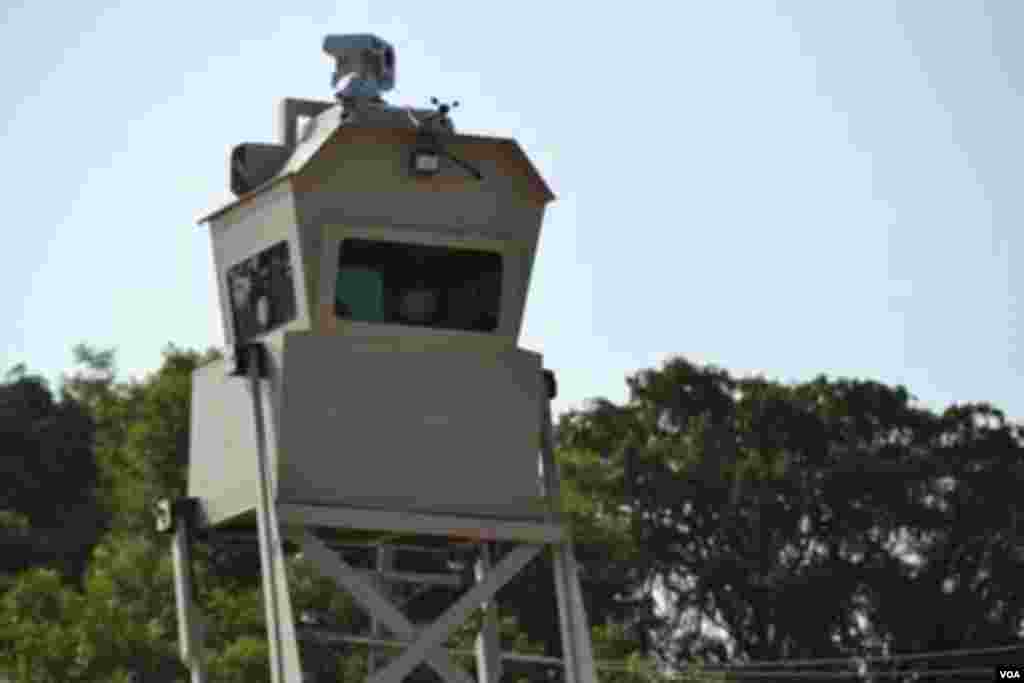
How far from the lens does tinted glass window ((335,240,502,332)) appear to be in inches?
1866

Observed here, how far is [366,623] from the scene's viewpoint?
9231 centimetres

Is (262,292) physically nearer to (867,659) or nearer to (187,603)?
(187,603)

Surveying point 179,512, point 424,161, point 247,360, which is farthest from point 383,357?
point 179,512

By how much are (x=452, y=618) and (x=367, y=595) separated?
3.35 ft

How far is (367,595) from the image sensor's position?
155ft

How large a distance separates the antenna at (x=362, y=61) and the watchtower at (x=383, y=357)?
0.02 m

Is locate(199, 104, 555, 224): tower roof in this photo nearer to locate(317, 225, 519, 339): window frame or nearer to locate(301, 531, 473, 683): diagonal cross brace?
locate(317, 225, 519, 339): window frame

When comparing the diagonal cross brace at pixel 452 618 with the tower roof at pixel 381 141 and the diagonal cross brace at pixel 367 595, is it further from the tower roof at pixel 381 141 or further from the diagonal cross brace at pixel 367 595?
the tower roof at pixel 381 141

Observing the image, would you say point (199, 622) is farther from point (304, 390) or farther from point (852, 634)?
point (852, 634)

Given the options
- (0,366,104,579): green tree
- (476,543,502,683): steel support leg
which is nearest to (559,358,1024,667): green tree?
(0,366,104,579): green tree

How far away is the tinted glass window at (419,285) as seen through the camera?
4741 cm

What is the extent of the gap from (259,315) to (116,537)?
57110 mm

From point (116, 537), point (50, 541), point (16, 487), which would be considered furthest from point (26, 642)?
point (16, 487)

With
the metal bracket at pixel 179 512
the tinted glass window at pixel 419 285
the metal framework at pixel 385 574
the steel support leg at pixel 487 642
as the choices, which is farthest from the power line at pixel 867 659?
the tinted glass window at pixel 419 285
